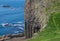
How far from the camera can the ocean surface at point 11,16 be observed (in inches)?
434

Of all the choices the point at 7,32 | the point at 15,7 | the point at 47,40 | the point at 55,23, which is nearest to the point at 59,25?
the point at 55,23

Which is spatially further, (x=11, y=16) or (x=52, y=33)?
(x=11, y=16)

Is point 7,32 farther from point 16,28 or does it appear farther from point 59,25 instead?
point 59,25

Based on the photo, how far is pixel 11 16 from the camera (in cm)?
1180

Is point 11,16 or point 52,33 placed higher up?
point 11,16

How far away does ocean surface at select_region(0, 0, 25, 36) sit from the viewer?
434 inches

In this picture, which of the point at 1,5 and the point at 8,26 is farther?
the point at 1,5

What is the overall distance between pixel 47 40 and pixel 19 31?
352 inches

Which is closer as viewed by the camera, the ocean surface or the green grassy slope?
the green grassy slope

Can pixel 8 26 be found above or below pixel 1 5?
below

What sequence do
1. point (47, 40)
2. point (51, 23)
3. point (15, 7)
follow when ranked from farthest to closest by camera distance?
point (15, 7) < point (51, 23) < point (47, 40)

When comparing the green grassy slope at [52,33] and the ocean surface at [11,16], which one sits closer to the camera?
the green grassy slope at [52,33]

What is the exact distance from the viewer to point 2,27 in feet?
35.9

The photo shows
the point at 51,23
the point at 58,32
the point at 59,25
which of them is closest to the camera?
the point at 58,32
